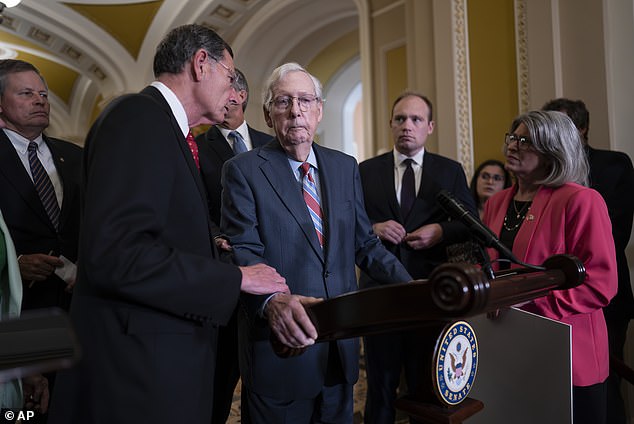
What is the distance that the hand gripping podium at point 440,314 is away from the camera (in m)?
0.91

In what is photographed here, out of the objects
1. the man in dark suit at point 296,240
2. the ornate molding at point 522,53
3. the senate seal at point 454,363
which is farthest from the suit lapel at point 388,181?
the ornate molding at point 522,53

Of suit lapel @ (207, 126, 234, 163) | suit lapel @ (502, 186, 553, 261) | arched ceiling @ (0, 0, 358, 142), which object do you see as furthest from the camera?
arched ceiling @ (0, 0, 358, 142)

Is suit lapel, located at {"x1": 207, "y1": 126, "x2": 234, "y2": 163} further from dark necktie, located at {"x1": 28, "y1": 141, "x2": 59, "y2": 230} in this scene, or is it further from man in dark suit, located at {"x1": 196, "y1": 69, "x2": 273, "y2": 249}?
dark necktie, located at {"x1": 28, "y1": 141, "x2": 59, "y2": 230}

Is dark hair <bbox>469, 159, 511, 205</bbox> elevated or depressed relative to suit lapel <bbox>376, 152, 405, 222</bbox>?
elevated

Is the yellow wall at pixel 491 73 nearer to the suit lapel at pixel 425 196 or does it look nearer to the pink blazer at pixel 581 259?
the suit lapel at pixel 425 196

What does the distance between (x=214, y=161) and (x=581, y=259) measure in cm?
154

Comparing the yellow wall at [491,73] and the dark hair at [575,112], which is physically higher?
the yellow wall at [491,73]

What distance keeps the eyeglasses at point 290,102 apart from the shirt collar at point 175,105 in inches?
16.3

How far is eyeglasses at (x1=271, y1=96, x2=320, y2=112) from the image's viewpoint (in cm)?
175

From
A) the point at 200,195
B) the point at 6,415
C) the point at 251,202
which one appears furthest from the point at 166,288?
the point at 6,415

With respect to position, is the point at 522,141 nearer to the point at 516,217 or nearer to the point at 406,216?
the point at 516,217

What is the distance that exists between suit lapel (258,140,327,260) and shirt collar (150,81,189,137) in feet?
1.10

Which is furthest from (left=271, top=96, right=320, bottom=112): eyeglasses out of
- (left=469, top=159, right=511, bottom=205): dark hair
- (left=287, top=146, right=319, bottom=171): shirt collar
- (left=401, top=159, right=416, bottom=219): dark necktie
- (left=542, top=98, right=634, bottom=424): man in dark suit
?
(left=469, top=159, right=511, bottom=205): dark hair

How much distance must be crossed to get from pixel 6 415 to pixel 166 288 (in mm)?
994
